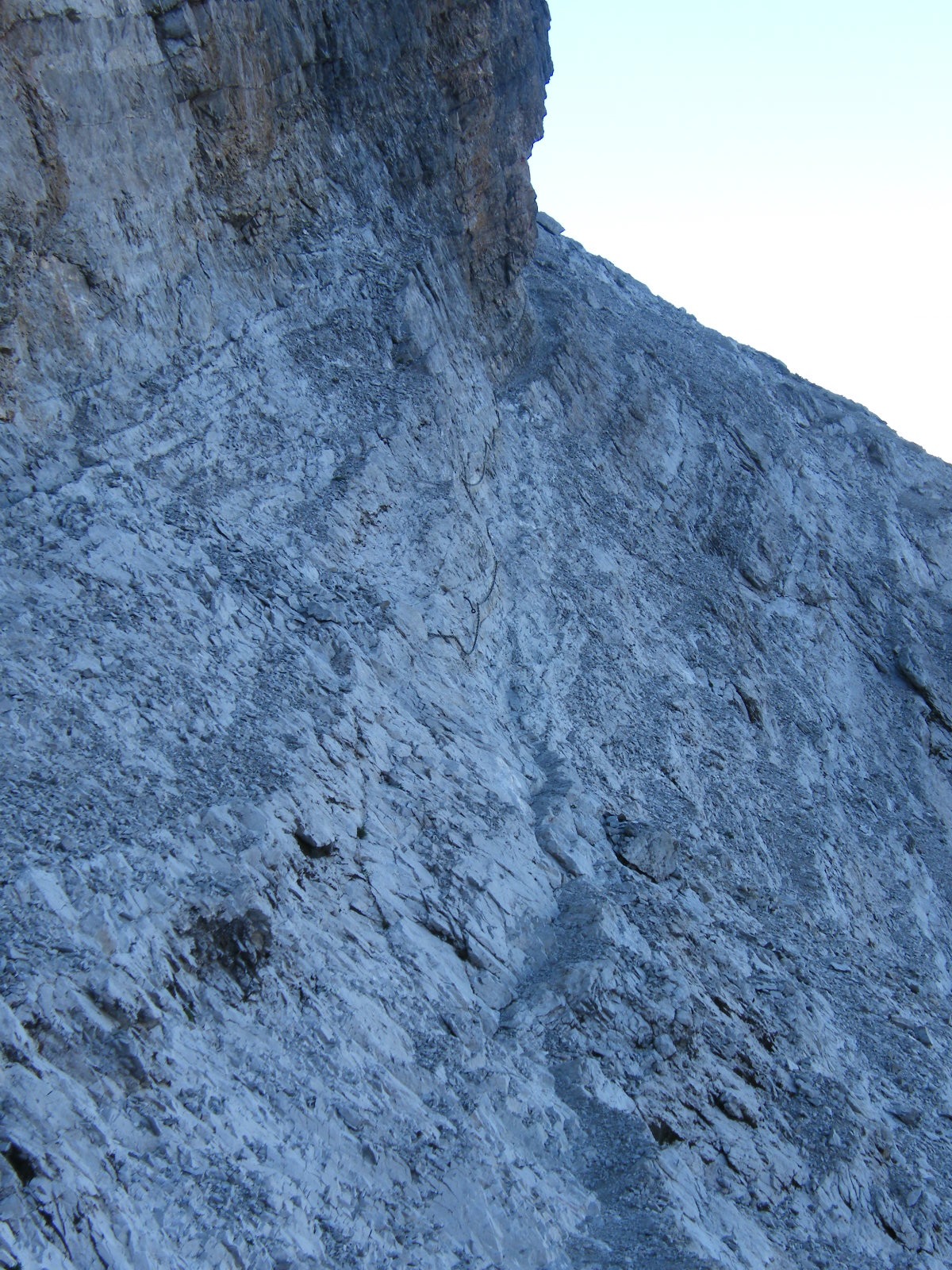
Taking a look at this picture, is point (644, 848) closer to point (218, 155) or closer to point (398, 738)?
point (398, 738)

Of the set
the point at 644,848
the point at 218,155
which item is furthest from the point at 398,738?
the point at 218,155

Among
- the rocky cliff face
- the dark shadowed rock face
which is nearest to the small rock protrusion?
the rocky cliff face

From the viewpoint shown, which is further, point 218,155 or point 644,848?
point 218,155

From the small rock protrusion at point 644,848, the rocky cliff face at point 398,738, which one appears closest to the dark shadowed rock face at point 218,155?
the rocky cliff face at point 398,738

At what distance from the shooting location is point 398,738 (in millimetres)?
10961

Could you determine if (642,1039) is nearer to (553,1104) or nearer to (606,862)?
(553,1104)

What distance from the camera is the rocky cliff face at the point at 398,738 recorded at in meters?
7.61

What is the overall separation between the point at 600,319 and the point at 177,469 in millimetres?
11883

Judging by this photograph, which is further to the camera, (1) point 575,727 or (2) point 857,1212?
(1) point 575,727

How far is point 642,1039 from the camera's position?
32.5 ft

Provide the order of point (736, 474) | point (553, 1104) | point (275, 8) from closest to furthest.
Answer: point (553, 1104), point (275, 8), point (736, 474)

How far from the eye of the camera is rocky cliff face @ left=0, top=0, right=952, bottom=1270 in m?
7.61

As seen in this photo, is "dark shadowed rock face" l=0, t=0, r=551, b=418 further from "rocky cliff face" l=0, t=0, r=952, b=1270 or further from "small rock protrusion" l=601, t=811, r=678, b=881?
"small rock protrusion" l=601, t=811, r=678, b=881

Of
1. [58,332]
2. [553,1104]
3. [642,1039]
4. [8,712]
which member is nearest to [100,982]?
[8,712]
